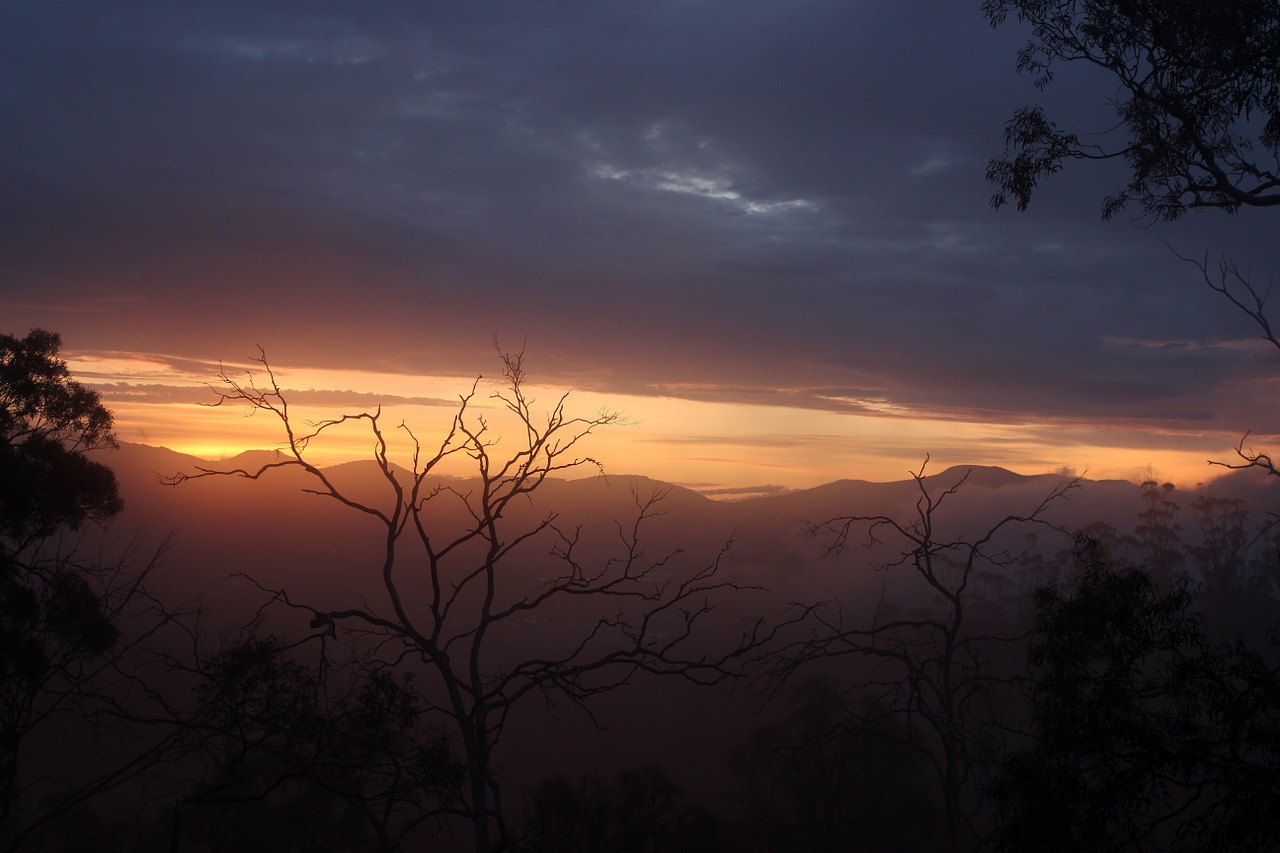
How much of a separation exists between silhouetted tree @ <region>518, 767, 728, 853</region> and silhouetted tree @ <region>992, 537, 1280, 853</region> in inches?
525

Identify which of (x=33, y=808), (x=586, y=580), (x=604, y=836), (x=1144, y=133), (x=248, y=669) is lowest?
(x=33, y=808)

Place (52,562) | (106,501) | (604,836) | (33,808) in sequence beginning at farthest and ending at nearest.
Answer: (33,808) < (604,836) < (106,501) < (52,562)

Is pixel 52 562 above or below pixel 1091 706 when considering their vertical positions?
below

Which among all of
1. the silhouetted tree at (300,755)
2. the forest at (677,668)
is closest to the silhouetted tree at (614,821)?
the forest at (677,668)

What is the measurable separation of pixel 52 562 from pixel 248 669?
6.15 m

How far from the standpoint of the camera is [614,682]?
23.0 metres

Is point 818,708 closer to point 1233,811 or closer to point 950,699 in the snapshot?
point 950,699

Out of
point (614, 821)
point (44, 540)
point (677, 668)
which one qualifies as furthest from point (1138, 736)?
point (44, 540)

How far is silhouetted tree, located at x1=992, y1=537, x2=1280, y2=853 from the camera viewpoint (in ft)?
21.1

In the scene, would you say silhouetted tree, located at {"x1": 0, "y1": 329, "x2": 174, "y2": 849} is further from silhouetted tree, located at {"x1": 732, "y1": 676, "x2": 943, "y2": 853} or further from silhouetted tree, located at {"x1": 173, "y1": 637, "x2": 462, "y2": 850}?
silhouetted tree, located at {"x1": 732, "y1": 676, "x2": 943, "y2": 853}

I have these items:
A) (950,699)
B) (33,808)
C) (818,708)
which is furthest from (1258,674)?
(33,808)

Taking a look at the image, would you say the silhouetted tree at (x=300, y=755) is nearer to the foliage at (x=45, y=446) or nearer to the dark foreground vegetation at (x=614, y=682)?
the dark foreground vegetation at (x=614, y=682)

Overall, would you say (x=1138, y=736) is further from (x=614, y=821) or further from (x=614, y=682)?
(x=614, y=682)

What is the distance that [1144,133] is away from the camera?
10594mm
